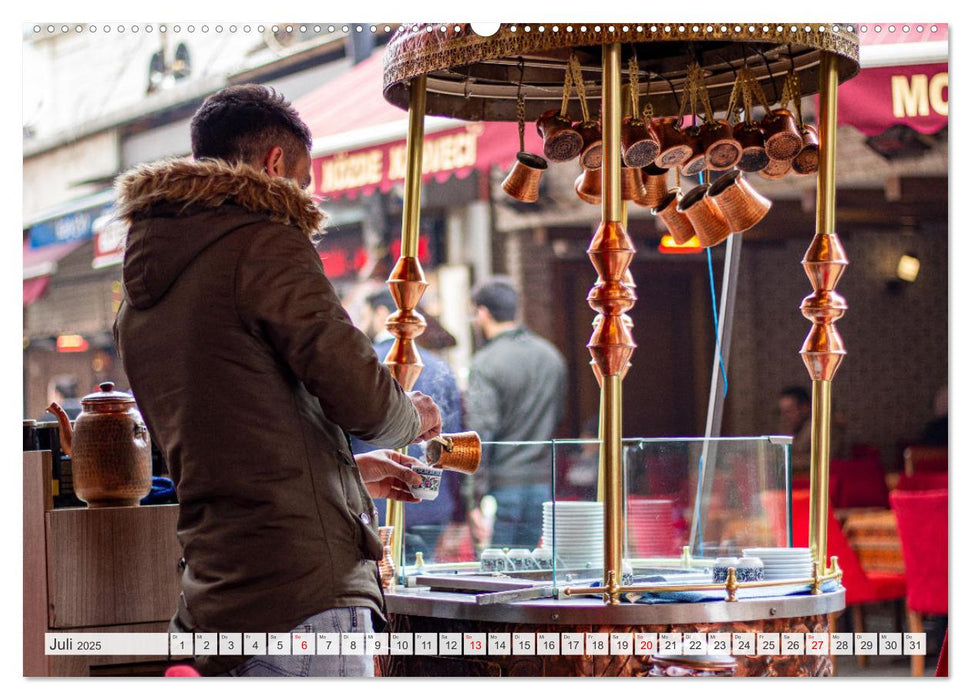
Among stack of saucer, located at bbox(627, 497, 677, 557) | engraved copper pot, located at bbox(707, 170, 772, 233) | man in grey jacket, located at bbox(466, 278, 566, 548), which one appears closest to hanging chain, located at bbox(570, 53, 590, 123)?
engraved copper pot, located at bbox(707, 170, 772, 233)

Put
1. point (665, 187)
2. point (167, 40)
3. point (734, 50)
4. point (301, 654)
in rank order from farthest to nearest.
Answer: point (167, 40) → point (665, 187) → point (734, 50) → point (301, 654)

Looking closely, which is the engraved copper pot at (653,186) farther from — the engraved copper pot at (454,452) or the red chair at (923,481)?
the red chair at (923,481)

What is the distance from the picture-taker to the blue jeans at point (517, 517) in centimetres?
257

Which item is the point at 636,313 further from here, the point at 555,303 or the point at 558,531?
the point at 558,531

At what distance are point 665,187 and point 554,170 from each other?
3.92 metres

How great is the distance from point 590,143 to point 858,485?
12.9 feet

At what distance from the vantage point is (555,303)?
7586 mm

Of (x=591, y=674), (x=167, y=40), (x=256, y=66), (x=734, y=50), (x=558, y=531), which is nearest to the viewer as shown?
(x=591, y=674)

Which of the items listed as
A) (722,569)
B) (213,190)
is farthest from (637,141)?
(213,190)

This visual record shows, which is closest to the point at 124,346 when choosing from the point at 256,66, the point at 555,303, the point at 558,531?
the point at 558,531

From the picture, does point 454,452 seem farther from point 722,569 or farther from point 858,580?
point 858,580

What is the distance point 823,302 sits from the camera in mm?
2709

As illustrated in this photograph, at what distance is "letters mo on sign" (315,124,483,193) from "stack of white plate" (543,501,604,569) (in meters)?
2.22

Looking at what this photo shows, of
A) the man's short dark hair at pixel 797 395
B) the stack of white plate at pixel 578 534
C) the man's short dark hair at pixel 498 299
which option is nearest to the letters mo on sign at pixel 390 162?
the man's short dark hair at pixel 498 299
